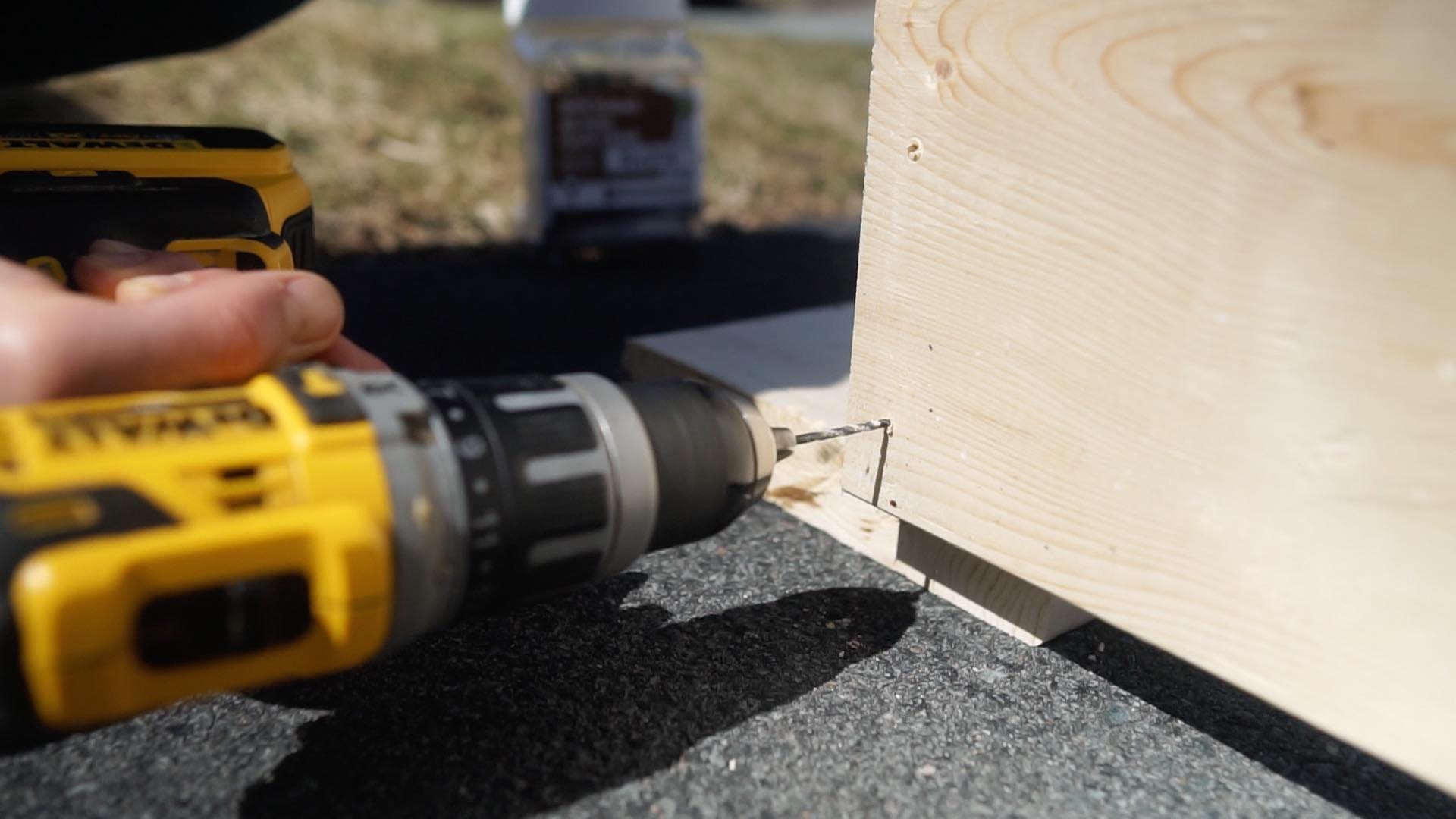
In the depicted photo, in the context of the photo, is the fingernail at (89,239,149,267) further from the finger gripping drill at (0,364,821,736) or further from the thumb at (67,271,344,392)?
the finger gripping drill at (0,364,821,736)

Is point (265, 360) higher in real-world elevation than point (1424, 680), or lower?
higher

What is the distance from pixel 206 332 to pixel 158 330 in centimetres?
3

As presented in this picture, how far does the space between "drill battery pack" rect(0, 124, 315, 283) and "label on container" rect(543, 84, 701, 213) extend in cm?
118

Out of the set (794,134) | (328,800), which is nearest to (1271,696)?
(328,800)

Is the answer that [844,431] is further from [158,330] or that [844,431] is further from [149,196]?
[149,196]

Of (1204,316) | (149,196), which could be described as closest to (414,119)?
(149,196)

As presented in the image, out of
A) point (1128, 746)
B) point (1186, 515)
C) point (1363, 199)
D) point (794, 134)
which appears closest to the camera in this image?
point (1363, 199)

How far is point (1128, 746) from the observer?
746mm

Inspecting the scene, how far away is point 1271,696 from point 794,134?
3.04 metres

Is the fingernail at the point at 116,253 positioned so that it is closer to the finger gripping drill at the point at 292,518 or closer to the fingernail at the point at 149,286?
the fingernail at the point at 149,286

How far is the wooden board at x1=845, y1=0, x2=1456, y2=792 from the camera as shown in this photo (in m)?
0.53

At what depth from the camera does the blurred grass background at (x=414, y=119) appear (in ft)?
8.02

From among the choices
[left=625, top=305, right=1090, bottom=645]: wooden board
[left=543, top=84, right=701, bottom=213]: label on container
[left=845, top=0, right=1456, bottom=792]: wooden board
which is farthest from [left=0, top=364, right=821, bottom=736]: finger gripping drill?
[left=543, top=84, right=701, bottom=213]: label on container

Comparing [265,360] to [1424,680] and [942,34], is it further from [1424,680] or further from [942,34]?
[1424,680]
